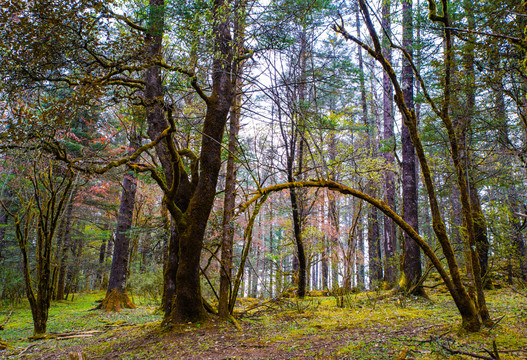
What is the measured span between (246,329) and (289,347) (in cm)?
129

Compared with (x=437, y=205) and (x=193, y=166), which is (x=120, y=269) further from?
(x=437, y=205)

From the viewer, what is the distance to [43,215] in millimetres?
4742

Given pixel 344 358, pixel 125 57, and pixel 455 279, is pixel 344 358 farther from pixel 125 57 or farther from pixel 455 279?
pixel 125 57

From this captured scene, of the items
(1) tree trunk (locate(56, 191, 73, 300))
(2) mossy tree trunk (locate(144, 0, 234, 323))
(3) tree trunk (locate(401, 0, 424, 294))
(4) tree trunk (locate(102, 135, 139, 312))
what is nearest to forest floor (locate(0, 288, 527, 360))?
(2) mossy tree trunk (locate(144, 0, 234, 323))

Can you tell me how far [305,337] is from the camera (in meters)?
3.50

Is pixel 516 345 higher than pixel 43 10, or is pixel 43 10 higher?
pixel 43 10

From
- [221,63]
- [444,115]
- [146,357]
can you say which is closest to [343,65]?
[221,63]

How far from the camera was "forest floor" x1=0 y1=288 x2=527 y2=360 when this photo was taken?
8.06 ft

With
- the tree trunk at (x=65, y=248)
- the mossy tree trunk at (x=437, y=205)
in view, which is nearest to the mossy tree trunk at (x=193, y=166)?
the mossy tree trunk at (x=437, y=205)

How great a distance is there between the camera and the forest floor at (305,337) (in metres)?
2.46

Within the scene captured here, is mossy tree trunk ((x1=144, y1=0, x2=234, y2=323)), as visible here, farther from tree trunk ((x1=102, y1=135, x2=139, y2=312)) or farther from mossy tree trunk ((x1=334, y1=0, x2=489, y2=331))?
tree trunk ((x1=102, y1=135, x2=139, y2=312))

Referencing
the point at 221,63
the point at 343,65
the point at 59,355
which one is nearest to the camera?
the point at 59,355

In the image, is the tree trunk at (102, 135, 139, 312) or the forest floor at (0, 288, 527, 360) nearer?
the forest floor at (0, 288, 527, 360)

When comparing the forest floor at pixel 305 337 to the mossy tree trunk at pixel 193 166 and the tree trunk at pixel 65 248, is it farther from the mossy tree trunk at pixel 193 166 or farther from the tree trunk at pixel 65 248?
the tree trunk at pixel 65 248
